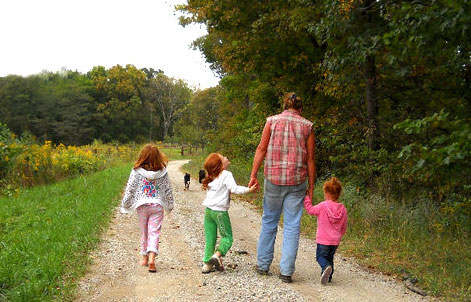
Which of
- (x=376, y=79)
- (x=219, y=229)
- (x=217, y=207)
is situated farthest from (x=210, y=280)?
(x=376, y=79)

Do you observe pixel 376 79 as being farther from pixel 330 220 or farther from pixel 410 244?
pixel 330 220

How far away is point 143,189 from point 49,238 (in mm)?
2426

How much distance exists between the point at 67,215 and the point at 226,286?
5755 mm

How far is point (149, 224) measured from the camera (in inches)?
226

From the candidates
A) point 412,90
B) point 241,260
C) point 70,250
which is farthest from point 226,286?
point 412,90

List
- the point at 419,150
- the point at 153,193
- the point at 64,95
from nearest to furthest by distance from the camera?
1. the point at 419,150
2. the point at 153,193
3. the point at 64,95

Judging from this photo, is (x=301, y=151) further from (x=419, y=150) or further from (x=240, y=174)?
(x=240, y=174)

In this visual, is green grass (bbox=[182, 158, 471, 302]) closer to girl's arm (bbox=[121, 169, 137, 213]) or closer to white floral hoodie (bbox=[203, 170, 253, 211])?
white floral hoodie (bbox=[203, 170, 253, 211])

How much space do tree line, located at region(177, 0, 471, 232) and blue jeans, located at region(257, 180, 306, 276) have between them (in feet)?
4.35

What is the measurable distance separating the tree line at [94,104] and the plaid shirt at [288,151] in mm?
52139

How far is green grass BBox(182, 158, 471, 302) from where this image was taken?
16.6 feet

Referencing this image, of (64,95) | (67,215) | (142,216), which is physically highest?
(64,95)

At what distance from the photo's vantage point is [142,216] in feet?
18.9

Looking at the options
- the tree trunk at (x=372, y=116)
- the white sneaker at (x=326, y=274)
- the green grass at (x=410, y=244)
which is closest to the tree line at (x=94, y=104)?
the tree trunk at (x=372, y=116)
